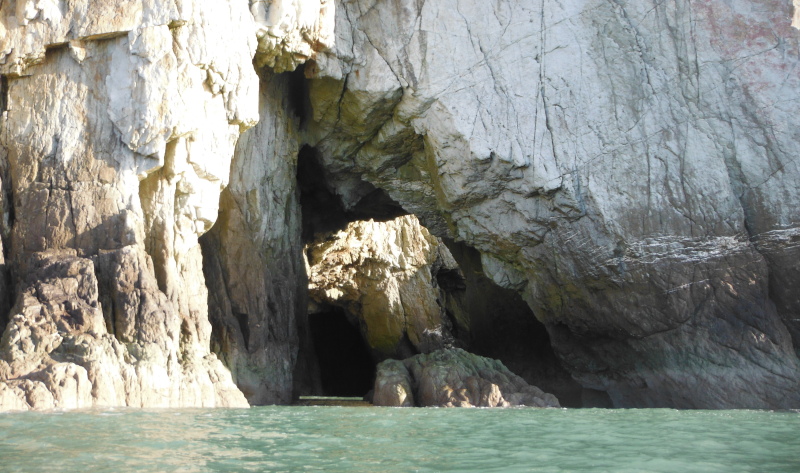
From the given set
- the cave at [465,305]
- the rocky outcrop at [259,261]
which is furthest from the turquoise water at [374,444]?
the cave at [465,305]

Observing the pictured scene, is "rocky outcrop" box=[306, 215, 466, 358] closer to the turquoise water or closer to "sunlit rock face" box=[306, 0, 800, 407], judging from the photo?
"sunlit rock face" box=[306, 0, 800, 407]

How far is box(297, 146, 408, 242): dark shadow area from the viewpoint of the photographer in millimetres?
18766

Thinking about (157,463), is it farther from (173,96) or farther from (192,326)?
(173,96)

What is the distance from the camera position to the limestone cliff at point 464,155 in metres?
11.5

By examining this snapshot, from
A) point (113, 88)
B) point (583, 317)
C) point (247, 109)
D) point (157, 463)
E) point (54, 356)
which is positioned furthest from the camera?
point (583, 317)

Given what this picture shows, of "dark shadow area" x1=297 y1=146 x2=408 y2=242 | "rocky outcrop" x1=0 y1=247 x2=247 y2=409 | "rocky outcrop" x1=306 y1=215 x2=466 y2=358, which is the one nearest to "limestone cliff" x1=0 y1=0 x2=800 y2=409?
"rocky outcrop" x1=0 y1=247 x2=247 y2=409

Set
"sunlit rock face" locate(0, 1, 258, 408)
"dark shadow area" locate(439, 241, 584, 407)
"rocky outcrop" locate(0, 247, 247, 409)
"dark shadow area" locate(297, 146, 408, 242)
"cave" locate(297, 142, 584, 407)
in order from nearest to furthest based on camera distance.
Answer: "rocky outcrop" locate(0, 247, 247, 409) < "sunlit rock face" locate(0, 1, 258, 408) < "dark shadow area" locate(297, 146, 408, 242) < "cave" locate(297, 142, 584, 407) < "dark shadow area" locate(439, 241, 584, 407)

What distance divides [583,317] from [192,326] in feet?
28.4

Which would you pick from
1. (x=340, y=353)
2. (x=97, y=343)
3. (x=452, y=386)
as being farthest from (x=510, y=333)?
(x=97, y=343)

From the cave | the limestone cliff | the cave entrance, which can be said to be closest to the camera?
the limestone cliff

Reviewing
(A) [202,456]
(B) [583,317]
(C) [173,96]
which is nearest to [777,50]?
(B) [583,317]

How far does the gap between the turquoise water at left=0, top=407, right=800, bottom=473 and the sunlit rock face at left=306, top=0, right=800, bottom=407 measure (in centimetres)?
584

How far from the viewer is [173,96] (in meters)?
11.7

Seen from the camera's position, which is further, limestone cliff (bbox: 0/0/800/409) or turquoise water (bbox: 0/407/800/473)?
limestone cliff (bbox: 0/0/800/409)
